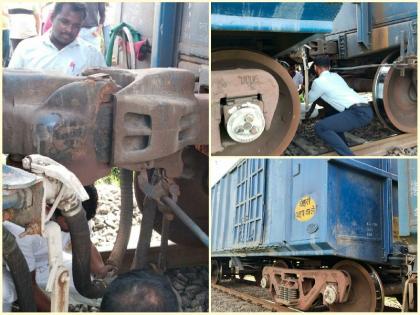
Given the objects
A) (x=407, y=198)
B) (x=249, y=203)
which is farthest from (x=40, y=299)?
(x=249, y=203)

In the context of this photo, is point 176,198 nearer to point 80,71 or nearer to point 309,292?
point 80,71

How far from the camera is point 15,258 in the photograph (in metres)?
2.69

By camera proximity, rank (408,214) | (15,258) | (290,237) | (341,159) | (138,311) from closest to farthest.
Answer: (15,258), (138,311), (408,214), (341,159), (290,237)

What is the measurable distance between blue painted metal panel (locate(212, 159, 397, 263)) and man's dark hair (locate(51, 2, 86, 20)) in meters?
2.14

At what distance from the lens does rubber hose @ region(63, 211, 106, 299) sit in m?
2.79

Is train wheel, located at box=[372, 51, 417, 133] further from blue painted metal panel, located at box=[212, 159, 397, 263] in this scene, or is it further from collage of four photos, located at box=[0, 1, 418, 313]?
blue painted metal panel, located at box=[212, 159, 397, 263]

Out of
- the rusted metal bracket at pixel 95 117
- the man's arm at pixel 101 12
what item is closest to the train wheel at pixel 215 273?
the rusted metal bracket at pixel 95 117

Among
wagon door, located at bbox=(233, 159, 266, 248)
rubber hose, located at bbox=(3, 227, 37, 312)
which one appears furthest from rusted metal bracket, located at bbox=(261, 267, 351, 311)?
rubber hose, located at bbox=(3, 227, 37, 312)

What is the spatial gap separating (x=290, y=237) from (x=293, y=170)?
1.97 feet

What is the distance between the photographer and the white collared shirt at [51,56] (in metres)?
3.03

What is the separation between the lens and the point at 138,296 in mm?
3057

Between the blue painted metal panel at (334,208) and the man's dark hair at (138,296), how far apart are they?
1306mm

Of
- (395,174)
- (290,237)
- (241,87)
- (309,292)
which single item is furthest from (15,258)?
(395,174)

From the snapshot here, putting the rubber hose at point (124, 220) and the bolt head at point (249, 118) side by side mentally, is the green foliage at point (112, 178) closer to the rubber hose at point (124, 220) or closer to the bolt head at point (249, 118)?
the rubber hose at point (124, 220)
